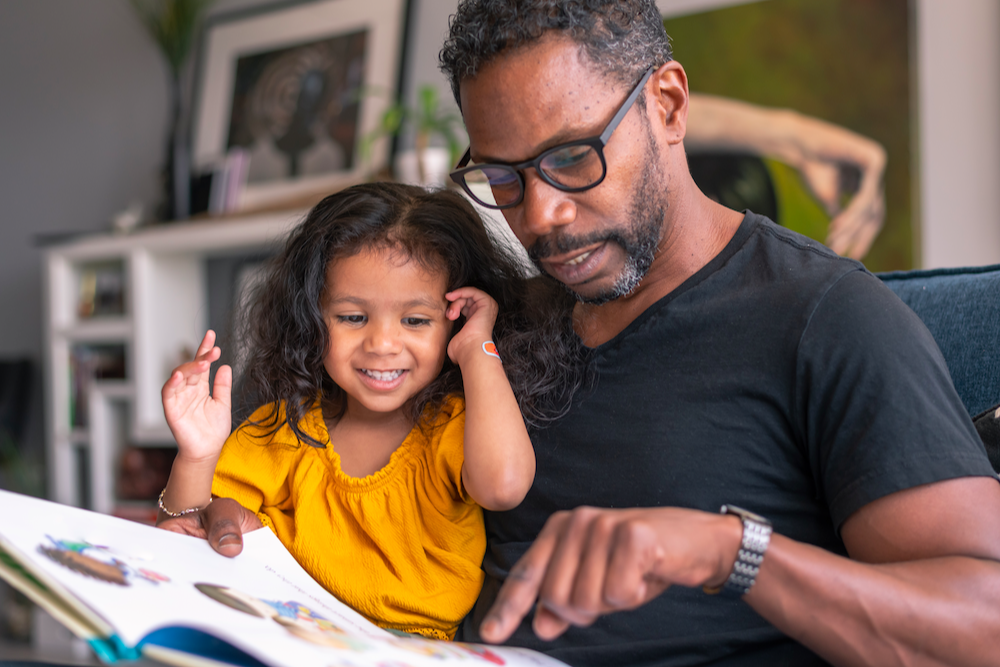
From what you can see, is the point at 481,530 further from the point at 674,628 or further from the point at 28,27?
the point at 28,27

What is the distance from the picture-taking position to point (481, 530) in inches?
46.0

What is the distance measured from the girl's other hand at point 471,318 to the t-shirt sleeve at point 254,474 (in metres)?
0.31

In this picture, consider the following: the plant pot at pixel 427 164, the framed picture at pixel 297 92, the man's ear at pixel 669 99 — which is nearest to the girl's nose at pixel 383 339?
the man's ear at pixel 669 99

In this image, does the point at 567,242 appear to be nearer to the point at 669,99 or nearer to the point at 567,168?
the point at 567,168

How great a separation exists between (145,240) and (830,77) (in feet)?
8.21

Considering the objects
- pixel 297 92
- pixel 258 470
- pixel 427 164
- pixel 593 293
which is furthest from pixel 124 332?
pixel 593 293

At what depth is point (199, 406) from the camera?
112 centimetres

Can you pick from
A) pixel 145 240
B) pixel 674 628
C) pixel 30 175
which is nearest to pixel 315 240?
pixel 674 628

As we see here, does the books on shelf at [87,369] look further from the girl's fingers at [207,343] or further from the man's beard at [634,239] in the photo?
the man's beard at [634,239]

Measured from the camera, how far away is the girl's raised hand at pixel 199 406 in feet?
3.57

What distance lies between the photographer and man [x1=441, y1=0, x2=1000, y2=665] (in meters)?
0.70

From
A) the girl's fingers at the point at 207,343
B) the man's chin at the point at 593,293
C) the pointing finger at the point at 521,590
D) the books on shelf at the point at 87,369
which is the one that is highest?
the man's chin at the point at 593,293

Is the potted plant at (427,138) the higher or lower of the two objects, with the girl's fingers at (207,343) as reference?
higher

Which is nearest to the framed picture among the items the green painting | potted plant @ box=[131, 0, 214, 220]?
potted plant @ box=[131, 0, 214, 220]
